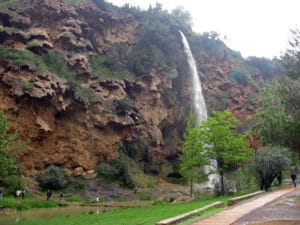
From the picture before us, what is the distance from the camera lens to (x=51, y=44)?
47.8m

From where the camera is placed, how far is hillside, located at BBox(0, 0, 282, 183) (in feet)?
136

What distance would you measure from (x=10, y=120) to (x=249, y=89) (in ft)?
142

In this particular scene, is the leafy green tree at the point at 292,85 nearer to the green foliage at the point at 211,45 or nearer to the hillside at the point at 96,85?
the hillside at the point at 96,85

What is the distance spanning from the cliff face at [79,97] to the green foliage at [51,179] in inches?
68.5

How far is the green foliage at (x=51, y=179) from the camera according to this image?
38.2m

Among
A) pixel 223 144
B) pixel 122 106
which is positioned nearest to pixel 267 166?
pixel 223 144

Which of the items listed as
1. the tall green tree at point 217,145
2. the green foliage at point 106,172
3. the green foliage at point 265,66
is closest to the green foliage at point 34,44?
the green foliage at point 106,172

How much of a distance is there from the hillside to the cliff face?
12 centimetres

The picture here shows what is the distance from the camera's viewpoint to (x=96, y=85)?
49.4m

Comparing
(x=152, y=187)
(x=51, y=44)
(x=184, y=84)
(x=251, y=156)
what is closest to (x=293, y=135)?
(x=251, y=156)

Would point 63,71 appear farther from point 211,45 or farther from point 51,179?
point 211,45

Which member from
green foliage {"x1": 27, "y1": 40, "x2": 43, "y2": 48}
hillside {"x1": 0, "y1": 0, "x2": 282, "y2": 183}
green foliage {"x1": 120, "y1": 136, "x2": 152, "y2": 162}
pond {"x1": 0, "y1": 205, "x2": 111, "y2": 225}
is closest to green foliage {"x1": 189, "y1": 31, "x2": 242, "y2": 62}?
hillside {"x1": 0, "y1": 0, "x2": 282, "y2": 183}

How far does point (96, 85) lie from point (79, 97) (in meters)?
4.81

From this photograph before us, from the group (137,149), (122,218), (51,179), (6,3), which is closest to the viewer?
(122,218)
